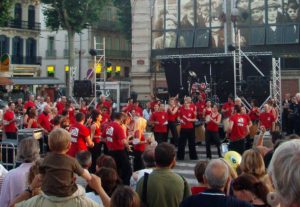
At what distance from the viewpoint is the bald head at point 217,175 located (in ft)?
15.0

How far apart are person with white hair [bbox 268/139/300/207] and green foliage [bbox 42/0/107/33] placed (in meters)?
36.3

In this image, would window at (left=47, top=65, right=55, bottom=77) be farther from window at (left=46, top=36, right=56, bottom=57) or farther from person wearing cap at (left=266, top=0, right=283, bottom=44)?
person wearing cap at (left=266, top=0, right=283, bottom=44)

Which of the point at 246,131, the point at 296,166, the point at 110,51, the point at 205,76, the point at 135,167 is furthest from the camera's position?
the point at 110,51

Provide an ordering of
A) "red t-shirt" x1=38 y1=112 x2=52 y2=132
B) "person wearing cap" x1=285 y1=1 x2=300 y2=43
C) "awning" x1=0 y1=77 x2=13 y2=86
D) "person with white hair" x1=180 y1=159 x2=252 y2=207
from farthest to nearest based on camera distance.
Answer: "awning" x1=0 y1=77 x2=13 y2=86 → "person wearing cap" x1=285 y1=1 x2=300 y2=43 → "red t-shirt" x1=38 y1=112 x2=52 y2=132 → "person with white hair" x1=180 y1=159 x2=252 y2=207

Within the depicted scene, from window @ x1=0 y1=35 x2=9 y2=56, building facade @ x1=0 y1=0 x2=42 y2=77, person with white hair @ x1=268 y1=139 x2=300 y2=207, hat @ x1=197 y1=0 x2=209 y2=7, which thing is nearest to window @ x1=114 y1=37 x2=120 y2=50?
building facade @ x1=0 y1=0 x2=42 y2=77

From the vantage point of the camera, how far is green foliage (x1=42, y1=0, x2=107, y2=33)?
38.2 m

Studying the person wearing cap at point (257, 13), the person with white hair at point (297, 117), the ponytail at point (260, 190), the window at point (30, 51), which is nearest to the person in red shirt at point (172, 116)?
the person with white hair at point (297, 117)

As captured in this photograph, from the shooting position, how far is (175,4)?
3391 centimetres

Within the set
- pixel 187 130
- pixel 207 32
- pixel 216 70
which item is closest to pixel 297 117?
pixel 187 130

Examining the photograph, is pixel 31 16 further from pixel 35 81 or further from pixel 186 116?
pixel 186 116

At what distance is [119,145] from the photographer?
11328mm

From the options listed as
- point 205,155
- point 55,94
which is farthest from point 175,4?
point 205,155

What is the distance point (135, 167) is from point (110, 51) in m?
48.9

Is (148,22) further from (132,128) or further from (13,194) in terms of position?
(13,194)
